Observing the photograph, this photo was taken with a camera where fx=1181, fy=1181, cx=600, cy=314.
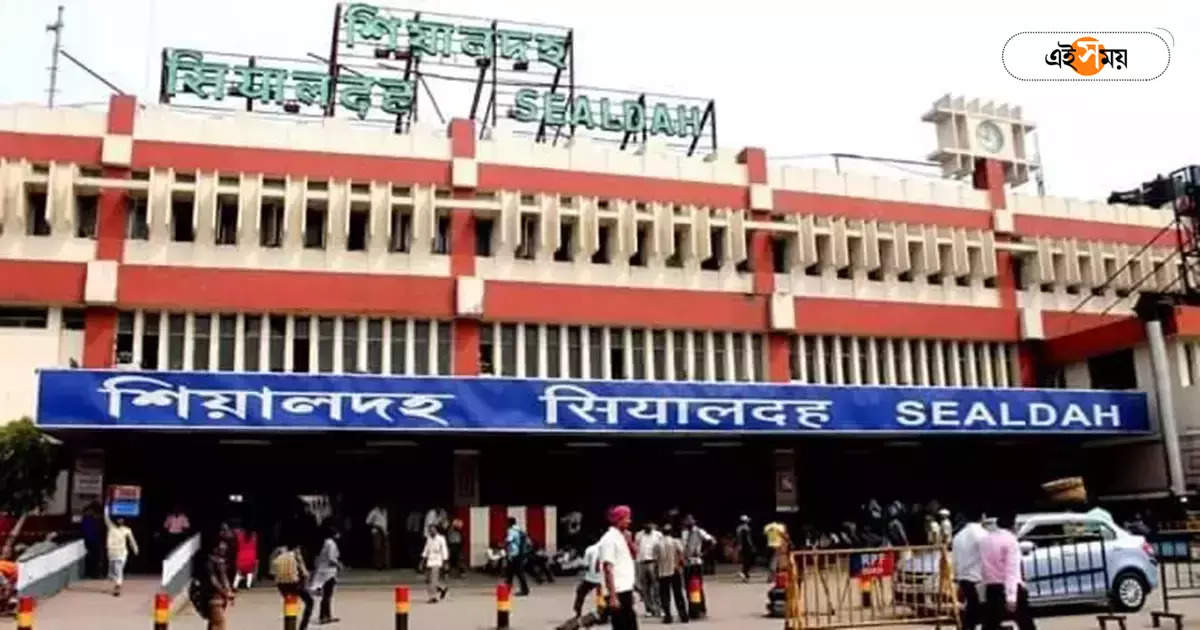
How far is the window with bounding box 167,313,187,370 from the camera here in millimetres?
28797

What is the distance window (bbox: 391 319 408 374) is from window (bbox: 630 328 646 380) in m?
6.28

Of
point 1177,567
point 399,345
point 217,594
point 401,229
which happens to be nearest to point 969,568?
point 1177,567

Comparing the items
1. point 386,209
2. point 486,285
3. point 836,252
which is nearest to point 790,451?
point 836,252

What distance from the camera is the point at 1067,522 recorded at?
17453mm

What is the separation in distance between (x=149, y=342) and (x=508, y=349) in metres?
8.94

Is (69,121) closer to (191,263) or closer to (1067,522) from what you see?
(191,263)

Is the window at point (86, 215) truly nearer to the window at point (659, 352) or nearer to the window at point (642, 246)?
the window at point (642, 246)

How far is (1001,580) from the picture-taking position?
1227 cm

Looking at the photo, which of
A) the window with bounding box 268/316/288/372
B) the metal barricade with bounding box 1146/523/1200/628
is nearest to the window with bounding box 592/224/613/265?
the window with bounding box 268/316/288/372

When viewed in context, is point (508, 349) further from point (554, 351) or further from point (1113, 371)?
point (1113, 371)

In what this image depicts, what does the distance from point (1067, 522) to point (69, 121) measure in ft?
80.6

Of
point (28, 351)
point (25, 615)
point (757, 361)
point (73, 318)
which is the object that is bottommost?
point (25, 615)

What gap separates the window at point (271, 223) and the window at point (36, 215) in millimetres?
5017

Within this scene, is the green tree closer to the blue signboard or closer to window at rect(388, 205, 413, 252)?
the blue signboard
